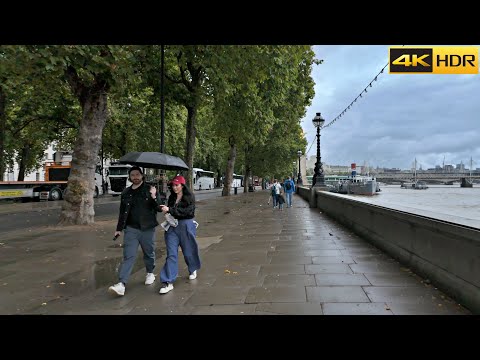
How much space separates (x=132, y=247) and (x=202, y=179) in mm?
58399

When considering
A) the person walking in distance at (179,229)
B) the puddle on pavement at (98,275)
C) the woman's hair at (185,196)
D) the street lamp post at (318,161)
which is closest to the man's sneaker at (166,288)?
the person walking in distance at (179,229)

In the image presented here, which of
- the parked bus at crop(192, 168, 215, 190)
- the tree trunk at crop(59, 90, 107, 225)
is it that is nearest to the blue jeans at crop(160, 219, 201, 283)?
the tree trunk at crop(59, 90, 107, 225)

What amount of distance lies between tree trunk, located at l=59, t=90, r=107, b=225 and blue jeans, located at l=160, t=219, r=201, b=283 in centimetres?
745

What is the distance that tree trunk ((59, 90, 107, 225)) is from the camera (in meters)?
12.1

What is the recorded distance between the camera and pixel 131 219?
5441mm

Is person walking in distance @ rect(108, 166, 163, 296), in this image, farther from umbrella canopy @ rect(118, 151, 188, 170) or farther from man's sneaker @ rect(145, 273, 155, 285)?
umbrella canopy @ rect(118, 151, 188, 170)

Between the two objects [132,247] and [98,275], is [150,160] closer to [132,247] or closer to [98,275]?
[132,247]

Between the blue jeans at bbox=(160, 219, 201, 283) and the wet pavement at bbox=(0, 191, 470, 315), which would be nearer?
the wet pavement at bbox=(0, 191, 470, 315)

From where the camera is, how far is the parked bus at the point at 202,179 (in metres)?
60.6

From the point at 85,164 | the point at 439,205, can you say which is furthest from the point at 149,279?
the point at 439,205
